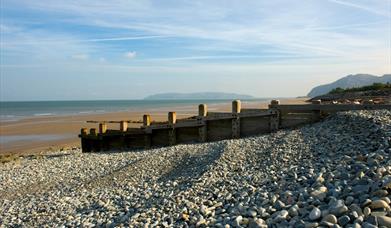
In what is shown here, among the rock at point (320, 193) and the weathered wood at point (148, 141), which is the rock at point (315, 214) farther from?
the weathered wood at point (148, 141)

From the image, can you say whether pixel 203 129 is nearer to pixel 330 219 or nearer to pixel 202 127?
pixel 202 127

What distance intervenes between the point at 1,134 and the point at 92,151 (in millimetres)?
16654

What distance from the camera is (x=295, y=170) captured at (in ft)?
28.9

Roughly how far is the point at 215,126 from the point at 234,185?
7.74 meters

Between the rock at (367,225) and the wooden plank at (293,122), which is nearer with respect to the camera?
the rock at (367,225)

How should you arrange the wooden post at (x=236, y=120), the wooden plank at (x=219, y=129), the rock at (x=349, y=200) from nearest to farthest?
the rock at (x=349, y=200)
the wooden post at (x=236, y=120)
the wooden plank at (x=219, y=129)

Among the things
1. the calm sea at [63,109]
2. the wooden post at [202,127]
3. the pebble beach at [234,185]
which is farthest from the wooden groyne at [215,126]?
the calm sea at [63,109]

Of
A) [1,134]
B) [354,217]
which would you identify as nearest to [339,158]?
[354,217]

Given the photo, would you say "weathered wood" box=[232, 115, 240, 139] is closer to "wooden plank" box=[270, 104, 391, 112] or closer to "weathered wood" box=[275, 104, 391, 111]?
"wooden plank" box=[270, 104, 391, 112]

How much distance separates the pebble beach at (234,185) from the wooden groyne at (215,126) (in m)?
0.88

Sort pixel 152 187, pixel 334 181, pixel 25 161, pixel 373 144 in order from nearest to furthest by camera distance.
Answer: pixel 334 181, pixel 373 144, pixel 152 187, pixel 25 161

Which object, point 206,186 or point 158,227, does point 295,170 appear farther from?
point 158,227

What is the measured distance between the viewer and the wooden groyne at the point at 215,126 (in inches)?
583

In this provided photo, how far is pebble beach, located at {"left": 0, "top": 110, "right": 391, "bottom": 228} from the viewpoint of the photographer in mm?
6312
